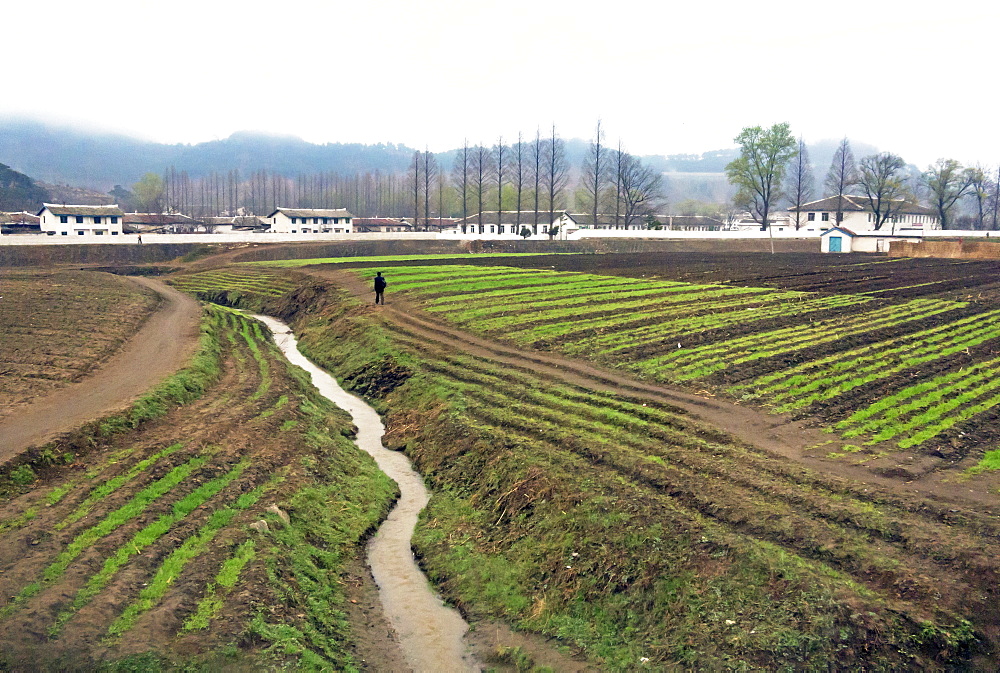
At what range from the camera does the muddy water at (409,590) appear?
13805 millimetres

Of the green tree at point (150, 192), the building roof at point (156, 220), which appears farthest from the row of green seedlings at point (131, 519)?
the green tree at point (150, 192)

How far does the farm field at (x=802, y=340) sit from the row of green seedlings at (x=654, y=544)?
390 centimetres

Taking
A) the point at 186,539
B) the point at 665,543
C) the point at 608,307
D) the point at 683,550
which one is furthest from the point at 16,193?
the point at 683,550

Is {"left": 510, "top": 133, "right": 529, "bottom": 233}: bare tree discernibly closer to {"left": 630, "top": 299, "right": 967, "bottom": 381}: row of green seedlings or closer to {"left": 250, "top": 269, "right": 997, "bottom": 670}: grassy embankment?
{"left": 630, "top": 299, "right": 967, "bottom": 381}: row of green seedlings

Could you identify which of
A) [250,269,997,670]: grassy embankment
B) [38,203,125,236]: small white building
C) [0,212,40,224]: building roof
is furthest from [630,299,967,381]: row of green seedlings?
[0,212,40,224]: building roof

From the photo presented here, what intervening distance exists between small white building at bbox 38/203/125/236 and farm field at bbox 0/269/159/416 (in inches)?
2497

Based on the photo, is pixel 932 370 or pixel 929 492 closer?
pixel 929 492

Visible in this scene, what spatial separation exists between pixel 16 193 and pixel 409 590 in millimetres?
178861

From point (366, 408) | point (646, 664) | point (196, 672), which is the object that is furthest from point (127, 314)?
point (646, 664)

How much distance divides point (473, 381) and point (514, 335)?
641 centimetres

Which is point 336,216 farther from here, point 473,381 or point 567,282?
point 473,381

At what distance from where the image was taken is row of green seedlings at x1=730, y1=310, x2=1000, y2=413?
23422mm

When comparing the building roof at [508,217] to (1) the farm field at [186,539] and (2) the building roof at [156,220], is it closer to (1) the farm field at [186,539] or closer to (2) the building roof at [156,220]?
(2) the building roof at [156,220]

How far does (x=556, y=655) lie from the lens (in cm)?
1318
